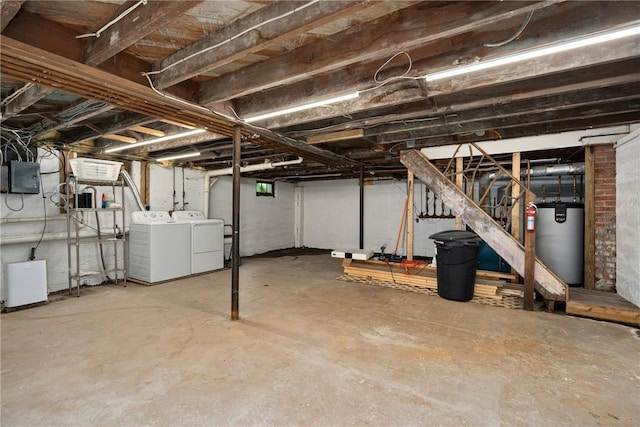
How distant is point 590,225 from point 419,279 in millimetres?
2313

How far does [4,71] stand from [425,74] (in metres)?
2.86

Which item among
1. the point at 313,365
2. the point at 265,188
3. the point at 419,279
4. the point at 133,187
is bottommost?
the point at 313,365

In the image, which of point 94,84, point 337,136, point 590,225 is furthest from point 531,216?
point 94,84

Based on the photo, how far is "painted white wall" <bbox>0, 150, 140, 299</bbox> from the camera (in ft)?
13.0

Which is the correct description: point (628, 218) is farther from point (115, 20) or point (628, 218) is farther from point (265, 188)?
point (265, 188)

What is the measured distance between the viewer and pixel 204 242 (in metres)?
5.48

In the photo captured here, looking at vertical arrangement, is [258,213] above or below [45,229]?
Result: above

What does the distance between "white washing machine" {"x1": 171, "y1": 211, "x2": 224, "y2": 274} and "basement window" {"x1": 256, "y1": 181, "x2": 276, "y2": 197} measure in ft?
8.01

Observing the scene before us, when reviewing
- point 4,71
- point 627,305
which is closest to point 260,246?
point 4,71

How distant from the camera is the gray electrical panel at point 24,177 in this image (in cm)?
382

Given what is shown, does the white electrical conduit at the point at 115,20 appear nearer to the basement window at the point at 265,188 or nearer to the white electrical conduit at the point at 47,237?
the white electrical conduit at the point at 47,237

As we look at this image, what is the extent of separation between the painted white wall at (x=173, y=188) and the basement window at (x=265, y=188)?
1.80m

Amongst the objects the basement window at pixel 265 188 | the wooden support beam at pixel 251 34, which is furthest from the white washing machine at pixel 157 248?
the basement window at pixel 265 188

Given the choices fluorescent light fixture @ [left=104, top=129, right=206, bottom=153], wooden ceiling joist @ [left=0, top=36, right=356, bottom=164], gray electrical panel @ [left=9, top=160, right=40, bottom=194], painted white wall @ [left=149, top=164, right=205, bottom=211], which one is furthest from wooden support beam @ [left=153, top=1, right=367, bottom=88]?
painted white wall @ [left=149, top=164, right=205, bottom=211]
